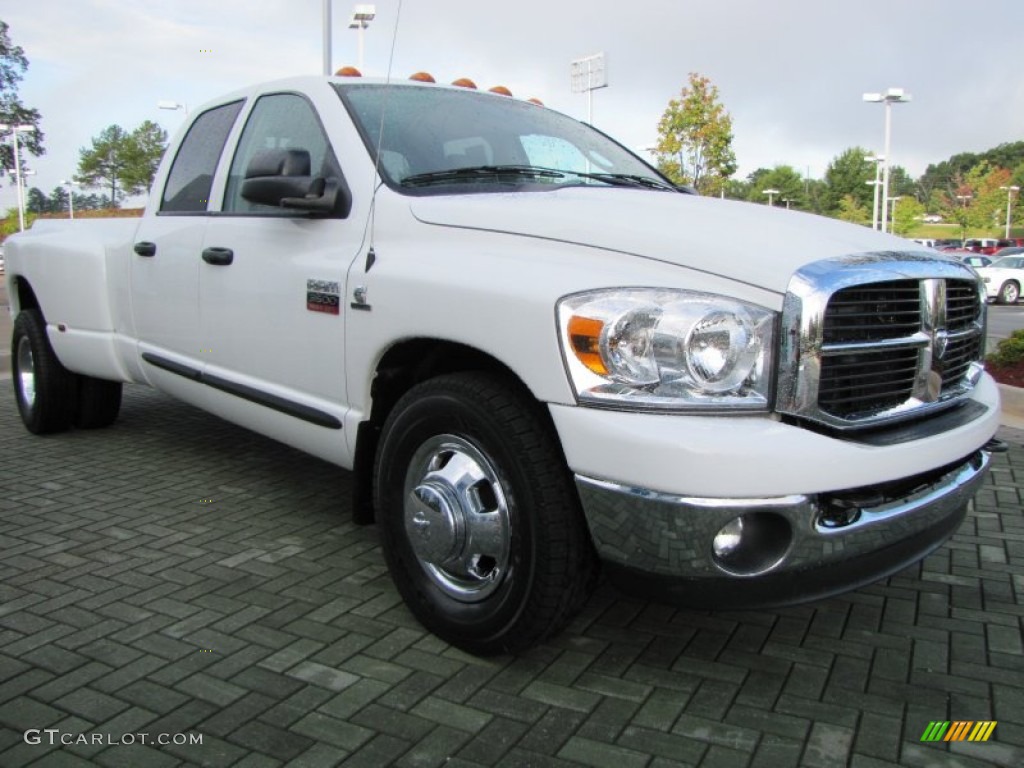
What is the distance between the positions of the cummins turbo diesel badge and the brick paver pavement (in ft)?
3.45

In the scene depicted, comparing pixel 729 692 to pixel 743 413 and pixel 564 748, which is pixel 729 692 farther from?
pixel 743 413

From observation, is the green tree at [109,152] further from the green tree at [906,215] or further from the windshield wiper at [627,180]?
the green tree at [906,215]

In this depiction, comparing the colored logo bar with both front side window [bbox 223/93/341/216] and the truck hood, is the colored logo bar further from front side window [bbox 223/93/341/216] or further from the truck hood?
front side window [bbox 223/93/341/216]

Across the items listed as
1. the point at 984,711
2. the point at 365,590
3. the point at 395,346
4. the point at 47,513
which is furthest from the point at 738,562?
the point at 47,513

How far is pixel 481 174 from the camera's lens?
131 inches

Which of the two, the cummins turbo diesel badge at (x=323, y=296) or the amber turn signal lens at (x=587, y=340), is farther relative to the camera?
the cummins turbo diesel badge at (x=323, y=296)

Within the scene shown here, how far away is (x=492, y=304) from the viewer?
255cm

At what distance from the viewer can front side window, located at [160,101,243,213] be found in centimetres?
432

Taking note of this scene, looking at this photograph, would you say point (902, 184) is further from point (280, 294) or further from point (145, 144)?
point (280, 294)

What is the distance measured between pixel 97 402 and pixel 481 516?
4.11 m

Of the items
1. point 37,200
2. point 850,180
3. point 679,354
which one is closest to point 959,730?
point 679,354

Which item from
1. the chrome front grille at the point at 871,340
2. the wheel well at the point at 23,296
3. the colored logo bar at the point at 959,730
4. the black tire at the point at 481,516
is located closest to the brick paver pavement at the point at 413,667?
the colored logo bar at the point at 959,730

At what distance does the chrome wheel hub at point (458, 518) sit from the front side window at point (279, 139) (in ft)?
4.03

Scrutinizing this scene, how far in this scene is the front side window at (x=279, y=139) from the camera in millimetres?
3520
